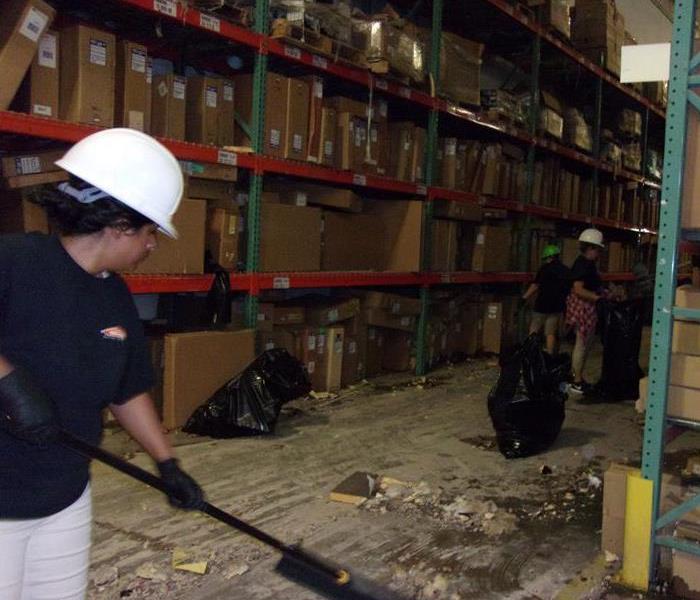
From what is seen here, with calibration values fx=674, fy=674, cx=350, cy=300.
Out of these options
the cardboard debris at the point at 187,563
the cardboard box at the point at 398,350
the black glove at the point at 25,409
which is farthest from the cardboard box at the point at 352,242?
the black glove at the point at 25,409

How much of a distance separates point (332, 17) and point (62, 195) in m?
4.28

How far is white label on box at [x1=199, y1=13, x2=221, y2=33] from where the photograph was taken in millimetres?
4188

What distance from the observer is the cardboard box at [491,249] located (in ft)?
25.1

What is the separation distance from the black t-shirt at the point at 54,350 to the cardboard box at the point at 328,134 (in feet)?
13.1

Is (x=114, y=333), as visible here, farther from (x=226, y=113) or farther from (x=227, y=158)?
(x=226, y=113)

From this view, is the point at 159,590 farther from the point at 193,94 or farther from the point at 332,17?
the point at 332,17

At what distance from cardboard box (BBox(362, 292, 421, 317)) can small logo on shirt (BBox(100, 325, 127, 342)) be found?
4.68m

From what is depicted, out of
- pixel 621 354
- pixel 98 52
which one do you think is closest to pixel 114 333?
pixel 98 52

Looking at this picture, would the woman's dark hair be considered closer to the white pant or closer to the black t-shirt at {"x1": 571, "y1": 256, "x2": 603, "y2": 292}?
the white pant

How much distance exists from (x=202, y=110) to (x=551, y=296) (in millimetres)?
4068

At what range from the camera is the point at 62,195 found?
4.75ft

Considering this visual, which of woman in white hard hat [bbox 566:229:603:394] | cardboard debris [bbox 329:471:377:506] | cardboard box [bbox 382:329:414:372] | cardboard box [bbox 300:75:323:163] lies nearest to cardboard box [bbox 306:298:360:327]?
cardboard box [bbox 382:329:414:372]

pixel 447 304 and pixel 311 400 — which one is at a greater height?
pixel 447 304

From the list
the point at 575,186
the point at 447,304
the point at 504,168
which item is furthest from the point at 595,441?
the point at 575,186
